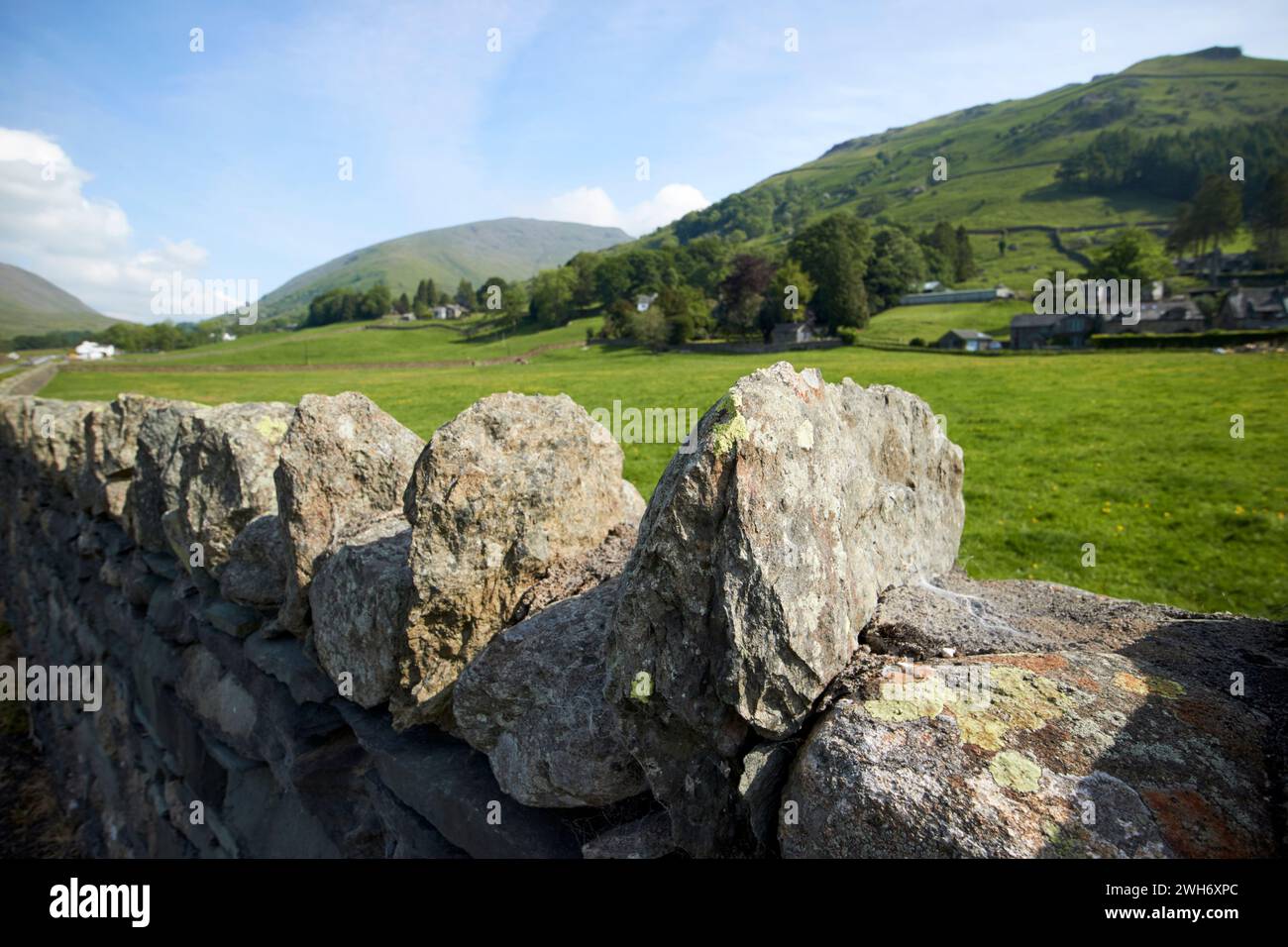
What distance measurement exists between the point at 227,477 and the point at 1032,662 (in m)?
6.22

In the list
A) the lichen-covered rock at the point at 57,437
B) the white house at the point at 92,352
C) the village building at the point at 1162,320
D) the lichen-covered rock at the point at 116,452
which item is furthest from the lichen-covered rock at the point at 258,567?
the white house at the point at 92,352

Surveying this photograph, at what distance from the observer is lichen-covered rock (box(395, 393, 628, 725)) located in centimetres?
369

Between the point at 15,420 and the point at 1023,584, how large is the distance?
57.4 feet

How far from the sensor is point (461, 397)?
30.1 m

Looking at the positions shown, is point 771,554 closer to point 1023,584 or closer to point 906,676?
point 906,676

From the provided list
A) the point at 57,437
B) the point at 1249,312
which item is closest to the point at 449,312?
the point at 1249,312

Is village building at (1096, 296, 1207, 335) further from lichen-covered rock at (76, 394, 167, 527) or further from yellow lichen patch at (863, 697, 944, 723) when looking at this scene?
yellow lichen patch at (863, 697, 944, 723)

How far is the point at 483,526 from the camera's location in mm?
3781

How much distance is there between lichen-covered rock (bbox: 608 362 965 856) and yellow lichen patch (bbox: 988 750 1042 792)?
64cm

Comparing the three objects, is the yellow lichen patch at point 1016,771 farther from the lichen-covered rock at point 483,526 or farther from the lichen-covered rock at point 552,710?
the lichen-covered rock at point 483,526

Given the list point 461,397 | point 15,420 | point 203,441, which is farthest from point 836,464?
point 461,397

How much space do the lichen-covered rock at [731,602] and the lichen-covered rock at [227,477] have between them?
4.47m

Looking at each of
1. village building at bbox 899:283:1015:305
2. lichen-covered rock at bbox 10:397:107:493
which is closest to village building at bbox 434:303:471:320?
village building at bbox 899:283:1015:305
